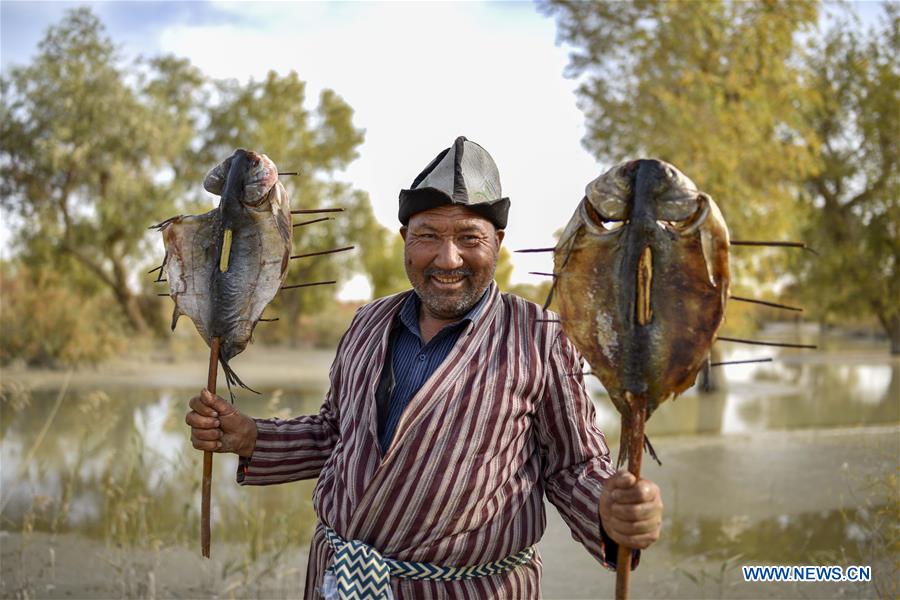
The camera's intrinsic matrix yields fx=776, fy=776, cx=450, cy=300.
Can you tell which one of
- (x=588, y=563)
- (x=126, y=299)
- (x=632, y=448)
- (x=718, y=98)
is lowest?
(x=588, y=563)

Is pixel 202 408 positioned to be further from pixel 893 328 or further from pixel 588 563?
pixel 893 328

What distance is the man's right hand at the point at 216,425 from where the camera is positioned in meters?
1.80

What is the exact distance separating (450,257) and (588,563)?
3.17 meters

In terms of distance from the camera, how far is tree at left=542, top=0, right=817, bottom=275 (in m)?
9.98

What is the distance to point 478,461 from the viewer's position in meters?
1.67

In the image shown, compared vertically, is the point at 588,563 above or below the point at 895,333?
below

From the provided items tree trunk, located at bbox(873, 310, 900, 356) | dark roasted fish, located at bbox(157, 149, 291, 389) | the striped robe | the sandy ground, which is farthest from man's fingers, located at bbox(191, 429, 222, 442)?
tree trunk, located at bbox(873, 310, 900, 356)

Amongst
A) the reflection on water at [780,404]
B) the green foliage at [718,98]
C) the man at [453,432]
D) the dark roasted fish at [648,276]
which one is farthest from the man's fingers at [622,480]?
the green foliage at [718,98]

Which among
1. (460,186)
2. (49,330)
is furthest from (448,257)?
(49,330)

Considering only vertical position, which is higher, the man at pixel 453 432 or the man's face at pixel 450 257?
the man's face at pixel 450 257

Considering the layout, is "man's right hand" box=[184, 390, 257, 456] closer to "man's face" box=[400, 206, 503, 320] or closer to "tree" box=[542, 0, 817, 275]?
"man's face" box=[400, 206, 503, 320]

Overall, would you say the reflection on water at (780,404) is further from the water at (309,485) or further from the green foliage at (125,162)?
the green foliage at (125,162)

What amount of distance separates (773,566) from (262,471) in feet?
10.6

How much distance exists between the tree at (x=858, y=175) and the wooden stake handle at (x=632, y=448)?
52.2 feet
